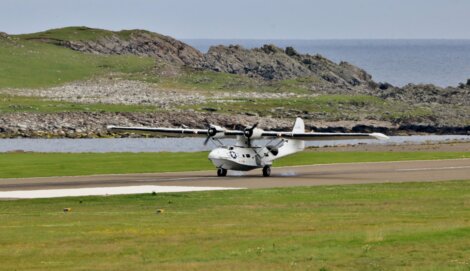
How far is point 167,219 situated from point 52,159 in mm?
30475

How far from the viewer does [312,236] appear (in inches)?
1087

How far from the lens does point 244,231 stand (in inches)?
1153

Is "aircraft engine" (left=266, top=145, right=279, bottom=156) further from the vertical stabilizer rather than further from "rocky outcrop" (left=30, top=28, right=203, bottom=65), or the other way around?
"rocky outcrop" (left=30, top=28, right=203, bottom=65)

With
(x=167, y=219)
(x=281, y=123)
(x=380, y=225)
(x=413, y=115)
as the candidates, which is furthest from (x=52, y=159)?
(x=413, y=115)

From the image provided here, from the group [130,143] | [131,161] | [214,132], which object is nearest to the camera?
[214,132]

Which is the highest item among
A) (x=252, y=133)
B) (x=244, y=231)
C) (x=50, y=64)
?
(x=50, y=64)

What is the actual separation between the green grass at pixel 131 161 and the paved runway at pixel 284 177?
278cm

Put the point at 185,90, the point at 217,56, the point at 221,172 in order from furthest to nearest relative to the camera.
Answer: the point at 217,56 → the point at 185,90 → the point at 221,172

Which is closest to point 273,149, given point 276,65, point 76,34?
point 276,65

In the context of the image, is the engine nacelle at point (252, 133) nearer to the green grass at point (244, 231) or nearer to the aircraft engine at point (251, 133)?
the aircraft engine at point (251, 133)

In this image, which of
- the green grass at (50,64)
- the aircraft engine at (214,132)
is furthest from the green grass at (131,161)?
the green grass at (50,64)

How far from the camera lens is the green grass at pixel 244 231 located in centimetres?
2369

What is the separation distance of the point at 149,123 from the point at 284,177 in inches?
2046

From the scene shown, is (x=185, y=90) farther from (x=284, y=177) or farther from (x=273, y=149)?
(x=284, y=177)
